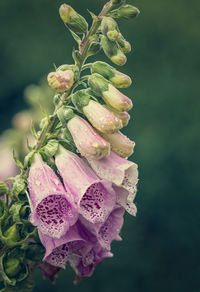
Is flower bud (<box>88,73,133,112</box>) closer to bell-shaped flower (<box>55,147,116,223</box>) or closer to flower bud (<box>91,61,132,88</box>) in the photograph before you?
flower bud (<box>91,61,132,88</box>)

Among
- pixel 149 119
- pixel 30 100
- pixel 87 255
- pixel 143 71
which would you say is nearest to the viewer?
pixel 87 255

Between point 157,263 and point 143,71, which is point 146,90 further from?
point 157,263

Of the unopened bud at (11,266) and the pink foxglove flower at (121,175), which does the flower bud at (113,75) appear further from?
the unopened bud at (11,266)

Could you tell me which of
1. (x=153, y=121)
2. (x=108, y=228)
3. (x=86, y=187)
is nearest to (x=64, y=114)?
(x=86, y=187)

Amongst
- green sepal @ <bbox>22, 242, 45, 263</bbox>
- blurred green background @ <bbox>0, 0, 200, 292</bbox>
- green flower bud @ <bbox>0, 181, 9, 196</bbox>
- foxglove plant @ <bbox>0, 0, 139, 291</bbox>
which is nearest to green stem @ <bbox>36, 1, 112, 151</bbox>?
foxglove plant @ <bbox>0, 0, 139, 291</bbox>

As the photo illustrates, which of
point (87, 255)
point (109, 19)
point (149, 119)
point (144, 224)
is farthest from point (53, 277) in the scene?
point (149, 119)
